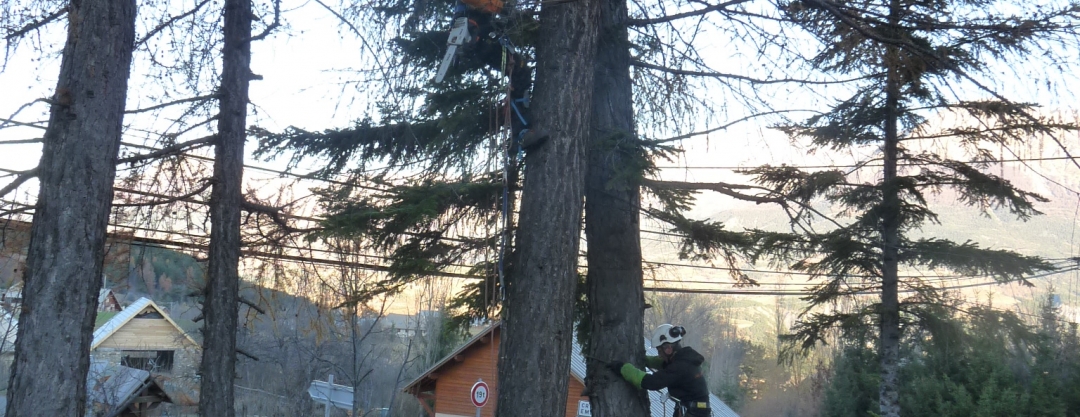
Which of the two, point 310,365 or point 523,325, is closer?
point 523,325

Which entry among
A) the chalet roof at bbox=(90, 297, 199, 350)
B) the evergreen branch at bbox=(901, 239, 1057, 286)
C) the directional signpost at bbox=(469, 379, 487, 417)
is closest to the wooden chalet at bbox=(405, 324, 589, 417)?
the chalet roof at bbox=(90, 297, 199, 350)

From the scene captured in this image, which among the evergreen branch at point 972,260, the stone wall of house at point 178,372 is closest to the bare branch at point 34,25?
the evergreen branch at point 972,260

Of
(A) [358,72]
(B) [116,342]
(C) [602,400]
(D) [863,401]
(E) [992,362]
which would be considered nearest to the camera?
(A) [358,72]

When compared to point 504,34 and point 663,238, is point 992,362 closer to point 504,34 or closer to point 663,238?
point 663,238

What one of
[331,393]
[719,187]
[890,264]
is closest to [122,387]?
[331,393]

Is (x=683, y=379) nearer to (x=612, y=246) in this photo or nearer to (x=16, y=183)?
(x=612, y=246)

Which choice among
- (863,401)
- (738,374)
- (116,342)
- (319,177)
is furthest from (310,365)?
(738,374)

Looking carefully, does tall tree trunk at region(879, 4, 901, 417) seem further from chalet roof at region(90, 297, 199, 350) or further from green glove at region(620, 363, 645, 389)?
chalet roof at region(90, 297, 199, 350)

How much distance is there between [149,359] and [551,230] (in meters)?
28.1

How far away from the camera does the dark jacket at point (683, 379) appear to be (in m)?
7.46

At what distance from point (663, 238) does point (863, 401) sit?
14664 mm

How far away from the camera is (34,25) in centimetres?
669

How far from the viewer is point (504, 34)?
728 centimetres

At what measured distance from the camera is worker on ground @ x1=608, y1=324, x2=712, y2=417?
751 centimetres
